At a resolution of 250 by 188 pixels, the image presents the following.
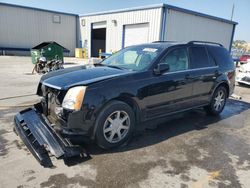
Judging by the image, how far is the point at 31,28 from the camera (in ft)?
80.9

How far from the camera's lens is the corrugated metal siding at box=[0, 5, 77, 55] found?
23.2m

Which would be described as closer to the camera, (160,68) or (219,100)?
(160,68)

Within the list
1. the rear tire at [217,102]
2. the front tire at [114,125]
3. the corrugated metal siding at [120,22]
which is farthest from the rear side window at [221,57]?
the corrugated metal siding at [120,22]

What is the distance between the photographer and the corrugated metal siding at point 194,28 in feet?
58.4

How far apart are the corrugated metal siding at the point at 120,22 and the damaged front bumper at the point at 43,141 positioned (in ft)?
49.9

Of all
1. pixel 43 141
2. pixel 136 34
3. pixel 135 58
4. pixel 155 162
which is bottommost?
pixel 155 162

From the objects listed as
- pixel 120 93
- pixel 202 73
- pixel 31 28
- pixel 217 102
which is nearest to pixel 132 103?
pixel 120 93

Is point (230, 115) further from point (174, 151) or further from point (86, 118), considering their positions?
point (86, 118)

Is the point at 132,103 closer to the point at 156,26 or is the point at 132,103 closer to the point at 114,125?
the point at 114,125

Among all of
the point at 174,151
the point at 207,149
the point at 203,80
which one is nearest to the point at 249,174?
the point at 207,149

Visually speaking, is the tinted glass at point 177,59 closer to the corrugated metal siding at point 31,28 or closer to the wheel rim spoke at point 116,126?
the wheel rim spoke at point 116,126

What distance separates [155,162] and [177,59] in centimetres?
216

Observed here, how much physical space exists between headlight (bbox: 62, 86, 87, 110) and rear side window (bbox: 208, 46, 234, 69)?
11.5 feet

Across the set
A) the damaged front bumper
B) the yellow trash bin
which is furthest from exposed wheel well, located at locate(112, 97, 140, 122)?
the yellow trash bin
